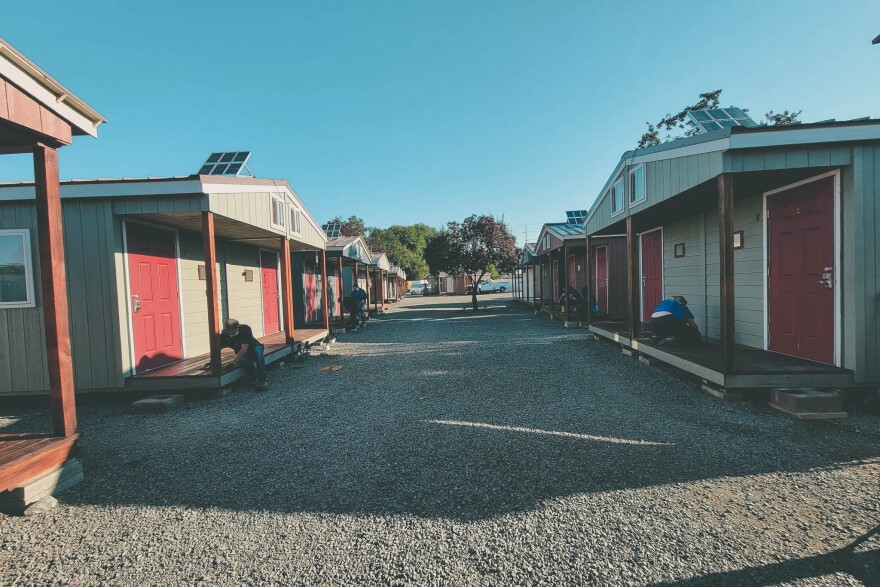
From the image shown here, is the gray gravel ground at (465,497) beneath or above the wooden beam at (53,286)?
beneath

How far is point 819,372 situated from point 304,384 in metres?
6.91

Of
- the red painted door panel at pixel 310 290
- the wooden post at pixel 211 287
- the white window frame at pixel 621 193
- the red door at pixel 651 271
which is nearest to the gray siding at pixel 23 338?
the wooden post at pixel 211 287

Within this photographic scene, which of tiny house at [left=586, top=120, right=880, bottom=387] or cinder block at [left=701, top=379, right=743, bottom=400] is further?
cinder block at [left=701, top=379, right=743, bottom=400]

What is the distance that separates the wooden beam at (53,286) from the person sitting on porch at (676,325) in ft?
25.8

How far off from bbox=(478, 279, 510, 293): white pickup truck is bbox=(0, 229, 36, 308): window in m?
40.3

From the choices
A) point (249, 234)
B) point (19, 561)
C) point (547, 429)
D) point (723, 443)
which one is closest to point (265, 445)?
point (19, 561)

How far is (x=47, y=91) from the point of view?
11.3ft

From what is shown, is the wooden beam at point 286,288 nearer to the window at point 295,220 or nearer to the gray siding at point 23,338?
the window at point 295,220

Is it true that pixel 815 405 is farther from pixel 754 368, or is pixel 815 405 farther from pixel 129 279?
pixel 129 279

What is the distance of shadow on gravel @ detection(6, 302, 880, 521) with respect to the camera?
313 centimetres

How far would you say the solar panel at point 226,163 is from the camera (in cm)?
838

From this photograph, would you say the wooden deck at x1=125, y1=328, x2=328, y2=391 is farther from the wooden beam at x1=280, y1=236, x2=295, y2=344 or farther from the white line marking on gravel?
the white line marking on gravel

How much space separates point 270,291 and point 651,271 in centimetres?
1024

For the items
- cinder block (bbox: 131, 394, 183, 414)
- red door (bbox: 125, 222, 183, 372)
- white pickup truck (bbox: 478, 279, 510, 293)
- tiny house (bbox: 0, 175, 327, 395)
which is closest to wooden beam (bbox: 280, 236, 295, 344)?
tiny house (bbox: 0, 175, 327, 395)
